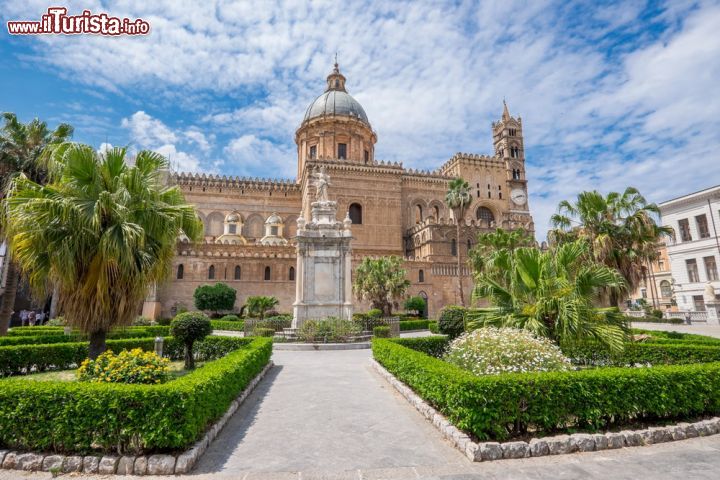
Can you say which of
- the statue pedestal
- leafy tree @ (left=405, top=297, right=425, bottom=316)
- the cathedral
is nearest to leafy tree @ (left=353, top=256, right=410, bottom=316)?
Result: leafy tree @ (left=405, top=297, right=425, bottom=316)

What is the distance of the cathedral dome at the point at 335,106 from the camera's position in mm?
45875

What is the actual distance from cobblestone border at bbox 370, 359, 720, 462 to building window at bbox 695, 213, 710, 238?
2835 cm

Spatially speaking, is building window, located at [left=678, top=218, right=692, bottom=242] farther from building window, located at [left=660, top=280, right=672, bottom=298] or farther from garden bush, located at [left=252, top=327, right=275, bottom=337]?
garden bush, located at [left=252, top=327, right=275, bottom=337]

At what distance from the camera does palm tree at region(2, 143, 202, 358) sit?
7977mm

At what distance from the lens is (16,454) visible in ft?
15.4

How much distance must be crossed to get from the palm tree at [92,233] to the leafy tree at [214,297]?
2179cm

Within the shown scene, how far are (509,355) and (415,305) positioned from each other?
83.7 feet

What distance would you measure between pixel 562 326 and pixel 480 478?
183 inches

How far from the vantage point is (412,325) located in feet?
82.0

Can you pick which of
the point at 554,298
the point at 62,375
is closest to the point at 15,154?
the point at 62,375

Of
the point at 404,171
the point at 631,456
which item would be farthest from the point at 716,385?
the point at 404,171

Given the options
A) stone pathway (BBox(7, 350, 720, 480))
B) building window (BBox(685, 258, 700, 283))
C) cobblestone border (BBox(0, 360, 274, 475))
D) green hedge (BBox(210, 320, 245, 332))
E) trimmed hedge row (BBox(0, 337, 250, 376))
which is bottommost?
stone pathway (BBox(7, 350, 720, 480))

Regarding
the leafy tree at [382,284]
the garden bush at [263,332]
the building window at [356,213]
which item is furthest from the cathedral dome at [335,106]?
the garden bush at [263,332]

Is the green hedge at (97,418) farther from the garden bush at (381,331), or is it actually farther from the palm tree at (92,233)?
→ the garden bush at (381,331)
